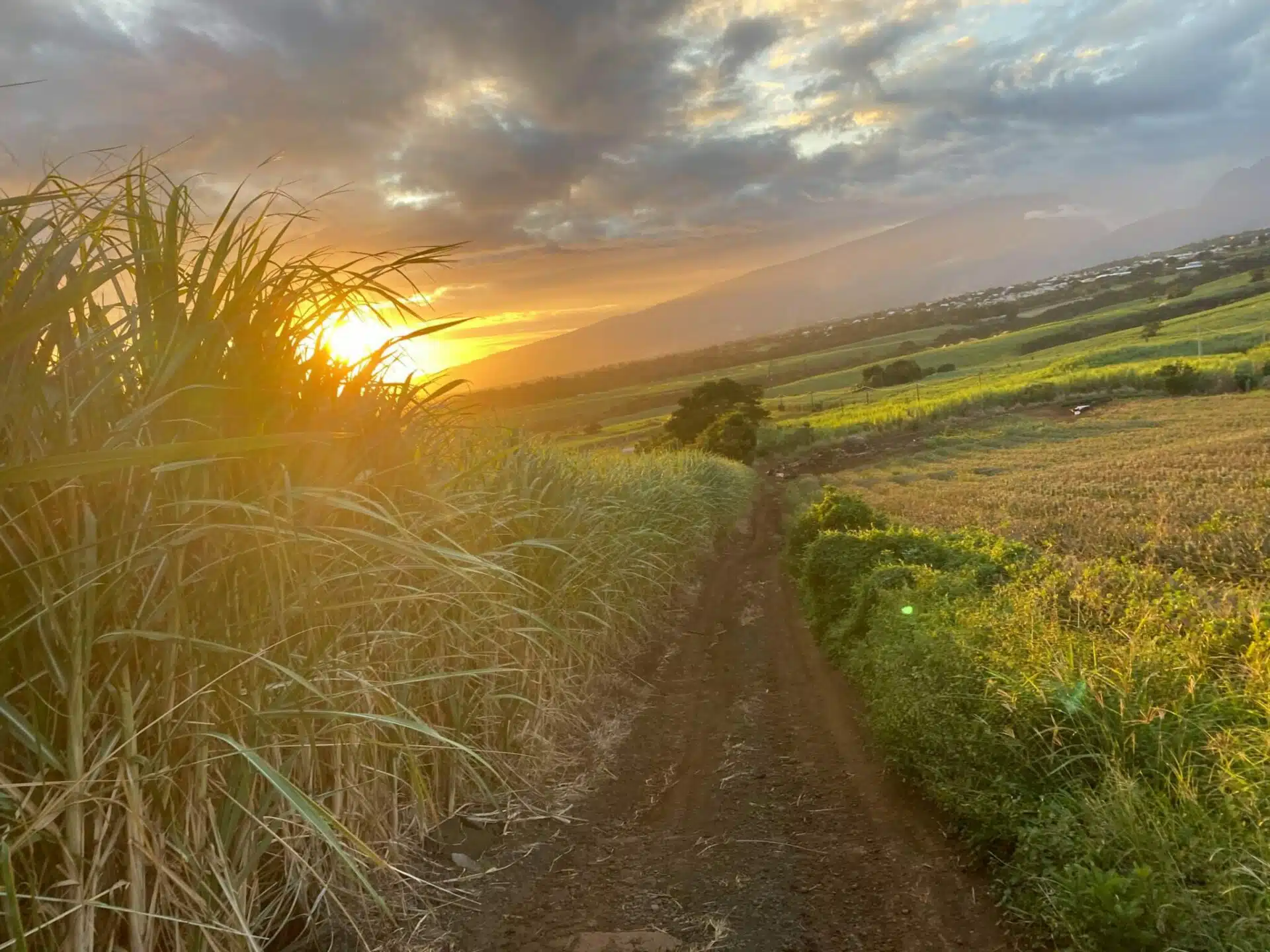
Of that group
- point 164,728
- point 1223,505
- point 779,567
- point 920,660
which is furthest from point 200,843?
point 1223,505

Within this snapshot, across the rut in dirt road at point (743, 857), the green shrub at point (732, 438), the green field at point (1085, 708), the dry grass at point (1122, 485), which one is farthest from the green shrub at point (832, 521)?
the green shrub at point (732, 438)

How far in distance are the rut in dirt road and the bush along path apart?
0.27m

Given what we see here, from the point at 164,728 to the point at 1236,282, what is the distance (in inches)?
4067

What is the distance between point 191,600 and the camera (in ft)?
7.60

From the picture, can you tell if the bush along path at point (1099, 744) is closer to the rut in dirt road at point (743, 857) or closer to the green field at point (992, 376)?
the rut in dirt road at point (743, 857)

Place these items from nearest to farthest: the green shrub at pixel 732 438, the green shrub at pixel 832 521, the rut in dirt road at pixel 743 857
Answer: the rut in dirt road at pixel 743 857
the green shrub at pixel 832 521
the green shrub at pixel 732 438

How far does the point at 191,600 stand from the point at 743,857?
3063 mm

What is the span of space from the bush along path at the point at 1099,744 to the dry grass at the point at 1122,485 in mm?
4332

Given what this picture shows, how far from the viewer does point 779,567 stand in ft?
48.4

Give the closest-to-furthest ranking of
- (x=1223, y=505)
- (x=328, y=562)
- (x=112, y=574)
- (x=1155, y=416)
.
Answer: (x=112, y=574) → (x=328, y=562) → (x=1223, y=505) → (x=1155, y=416)

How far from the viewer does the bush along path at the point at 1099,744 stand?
107 inches

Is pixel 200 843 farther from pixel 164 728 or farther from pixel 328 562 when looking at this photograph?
pixel 328 562

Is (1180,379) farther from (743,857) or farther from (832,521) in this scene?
(743,857)

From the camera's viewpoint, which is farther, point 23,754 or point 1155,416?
point 1155,416
